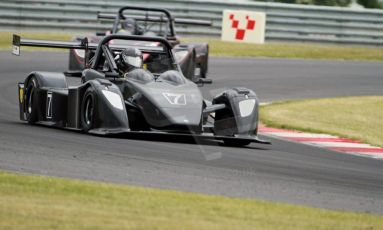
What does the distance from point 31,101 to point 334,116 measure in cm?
553

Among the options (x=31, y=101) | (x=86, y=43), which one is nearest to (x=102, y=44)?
(x=86, y=43)

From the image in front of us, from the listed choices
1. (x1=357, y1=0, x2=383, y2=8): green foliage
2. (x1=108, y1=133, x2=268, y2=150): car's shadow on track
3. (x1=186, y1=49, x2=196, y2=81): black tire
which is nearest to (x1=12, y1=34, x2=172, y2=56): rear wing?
(x1=108, y1=133, x2=268, y2=150): car's shadow on track

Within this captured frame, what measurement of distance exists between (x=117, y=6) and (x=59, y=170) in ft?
68.2

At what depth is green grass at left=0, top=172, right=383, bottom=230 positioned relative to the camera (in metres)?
7.32

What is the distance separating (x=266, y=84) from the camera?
906 inches

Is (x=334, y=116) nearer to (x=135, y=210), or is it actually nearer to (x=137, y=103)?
(x=137, y=103)

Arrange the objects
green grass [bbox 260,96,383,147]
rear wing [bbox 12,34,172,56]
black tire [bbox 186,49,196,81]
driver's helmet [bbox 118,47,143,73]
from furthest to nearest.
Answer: black tire [bbox 186,49,196,81] → green grass [bbox 260,96,383,147] → rear wing [bbox 12,34,172,56] → driver's helmet [bbox 118,47,143,73]

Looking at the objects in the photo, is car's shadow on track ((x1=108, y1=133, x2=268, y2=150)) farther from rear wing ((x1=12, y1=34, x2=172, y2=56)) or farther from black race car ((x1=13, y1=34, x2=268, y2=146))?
rear wing ((x1=12, y1=34, x2=172, y2=56))

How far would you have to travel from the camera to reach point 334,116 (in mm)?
17422

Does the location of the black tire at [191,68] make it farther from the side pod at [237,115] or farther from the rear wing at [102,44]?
the side pod at [237,115]

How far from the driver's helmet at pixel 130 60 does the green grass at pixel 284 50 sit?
1581 cm

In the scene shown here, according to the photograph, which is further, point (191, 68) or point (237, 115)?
point (191, 68)

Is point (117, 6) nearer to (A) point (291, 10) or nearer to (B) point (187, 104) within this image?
(A) point (291, 10)

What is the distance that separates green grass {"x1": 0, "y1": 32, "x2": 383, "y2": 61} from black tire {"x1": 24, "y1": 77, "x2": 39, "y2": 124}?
1486 cm
